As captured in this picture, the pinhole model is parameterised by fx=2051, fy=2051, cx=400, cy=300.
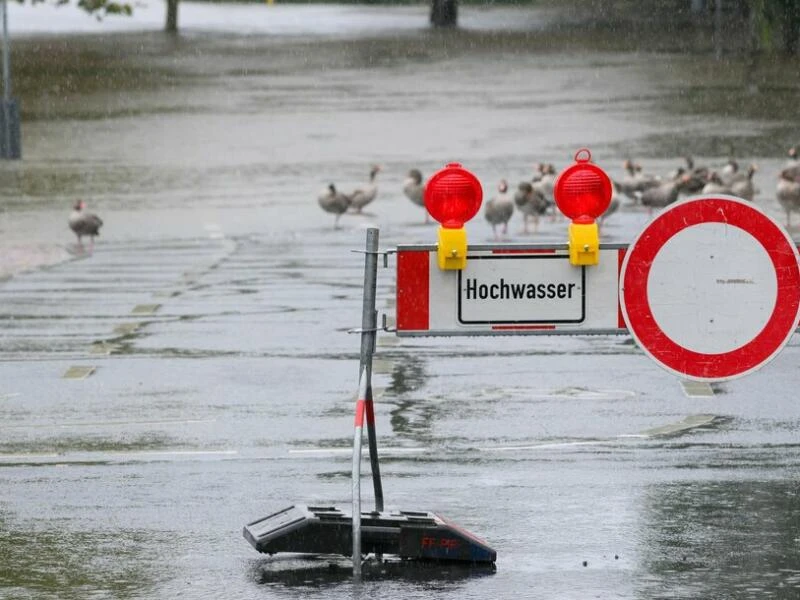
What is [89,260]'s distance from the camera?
2350cm

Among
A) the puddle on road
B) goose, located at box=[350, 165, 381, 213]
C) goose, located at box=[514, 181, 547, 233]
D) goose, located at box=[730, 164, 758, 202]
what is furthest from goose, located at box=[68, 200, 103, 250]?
the puddle on road

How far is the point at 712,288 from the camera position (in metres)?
8.03

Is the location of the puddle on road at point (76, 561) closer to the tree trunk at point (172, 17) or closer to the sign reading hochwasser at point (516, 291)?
the sign reading hochwasser at point (516, 291)

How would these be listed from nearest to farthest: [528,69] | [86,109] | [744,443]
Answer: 1. [744,443]
2. [86,109]
3. [528,69]

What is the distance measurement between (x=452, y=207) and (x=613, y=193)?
18468 millimetres

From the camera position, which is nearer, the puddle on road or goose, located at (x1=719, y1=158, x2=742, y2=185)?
the puddle on road

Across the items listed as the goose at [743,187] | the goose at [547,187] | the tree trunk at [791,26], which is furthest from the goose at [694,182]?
the tree trunk at [791,26]

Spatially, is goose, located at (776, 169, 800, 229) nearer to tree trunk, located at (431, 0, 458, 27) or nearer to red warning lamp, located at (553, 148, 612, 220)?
red warning lamp, located at (553, 148, 612, 220)

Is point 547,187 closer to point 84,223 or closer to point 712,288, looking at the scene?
point 84,223

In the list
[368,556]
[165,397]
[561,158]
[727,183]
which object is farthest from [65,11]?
[368,556]

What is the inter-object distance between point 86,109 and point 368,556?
38018mm

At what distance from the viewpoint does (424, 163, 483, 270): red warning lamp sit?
798 centimetres

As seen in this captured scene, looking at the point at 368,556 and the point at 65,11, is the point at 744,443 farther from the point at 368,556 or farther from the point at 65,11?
the point at 65,11

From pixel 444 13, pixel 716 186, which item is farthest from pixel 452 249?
pixel 444 13
